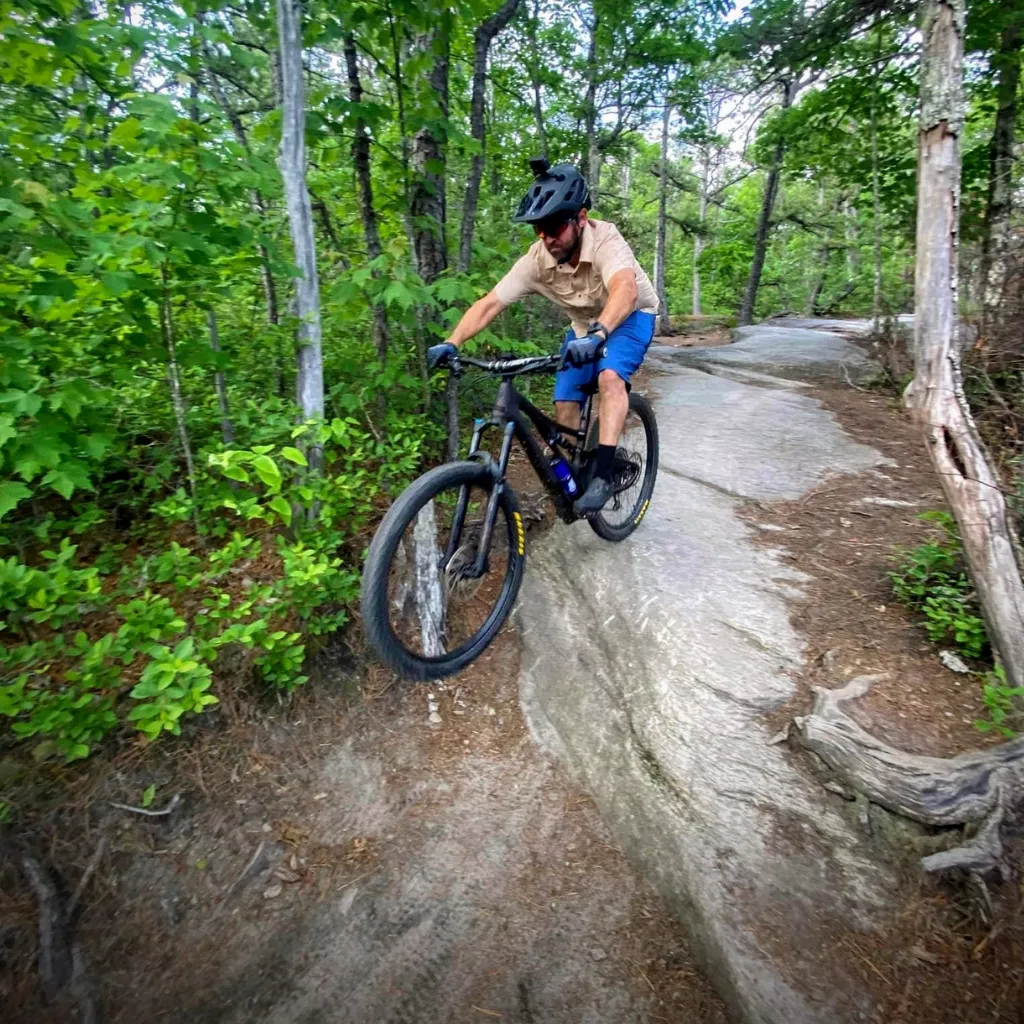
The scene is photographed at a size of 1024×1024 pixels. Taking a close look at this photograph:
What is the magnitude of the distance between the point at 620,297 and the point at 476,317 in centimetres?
78

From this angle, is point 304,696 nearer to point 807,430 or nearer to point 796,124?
point 807,430

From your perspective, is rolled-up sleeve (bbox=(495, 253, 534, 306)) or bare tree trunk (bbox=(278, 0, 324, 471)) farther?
rolled-up sleeve (bbox=(495, 253, 534, 306))

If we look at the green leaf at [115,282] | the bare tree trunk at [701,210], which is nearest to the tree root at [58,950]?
the green leaf at [115,282]

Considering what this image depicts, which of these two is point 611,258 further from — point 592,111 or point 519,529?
point 592,111

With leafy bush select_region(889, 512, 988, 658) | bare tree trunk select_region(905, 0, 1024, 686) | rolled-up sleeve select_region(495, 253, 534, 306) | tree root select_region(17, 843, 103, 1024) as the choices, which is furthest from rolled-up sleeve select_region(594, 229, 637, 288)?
tree root select_region(17, 843, 103, 1024)

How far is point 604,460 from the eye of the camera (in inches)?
146

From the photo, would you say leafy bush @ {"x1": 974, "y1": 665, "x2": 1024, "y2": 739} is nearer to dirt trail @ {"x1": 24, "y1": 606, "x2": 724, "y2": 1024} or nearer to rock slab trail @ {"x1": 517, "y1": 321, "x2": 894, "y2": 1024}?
rock slab trail @ {"x1": 517, "y1": 321, "x2": 894, "y2": 1024}

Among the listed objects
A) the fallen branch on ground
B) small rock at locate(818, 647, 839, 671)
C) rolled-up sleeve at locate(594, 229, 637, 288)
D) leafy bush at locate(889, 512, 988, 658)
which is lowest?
the fallen branch on ground

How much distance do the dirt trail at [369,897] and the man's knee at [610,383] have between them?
217 cm

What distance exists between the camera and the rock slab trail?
241cm

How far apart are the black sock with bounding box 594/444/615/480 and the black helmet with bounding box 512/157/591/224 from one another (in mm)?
1266

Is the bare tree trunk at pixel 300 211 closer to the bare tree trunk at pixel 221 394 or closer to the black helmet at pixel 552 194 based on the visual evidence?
the bare tree trunk at pixel 221 394

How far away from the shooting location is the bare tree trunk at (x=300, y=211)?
333 cm

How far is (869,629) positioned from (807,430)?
3.69 meters
